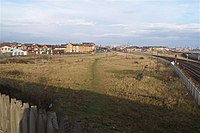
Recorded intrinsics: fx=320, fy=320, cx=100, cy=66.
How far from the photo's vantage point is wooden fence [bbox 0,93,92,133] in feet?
13.9

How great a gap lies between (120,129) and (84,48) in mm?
181994

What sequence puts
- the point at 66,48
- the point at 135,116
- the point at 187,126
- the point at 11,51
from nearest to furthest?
the point at 187,126, the point at 135,116, the point at 11,51, the point at 66,48

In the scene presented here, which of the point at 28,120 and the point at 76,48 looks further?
the point at 76,48

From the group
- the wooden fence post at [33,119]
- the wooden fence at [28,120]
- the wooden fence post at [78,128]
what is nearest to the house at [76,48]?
the wooden fence at [28,120]

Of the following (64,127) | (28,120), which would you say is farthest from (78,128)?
(28,120)

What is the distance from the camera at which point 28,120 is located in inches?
192

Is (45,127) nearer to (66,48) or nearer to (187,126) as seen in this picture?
(187,126)

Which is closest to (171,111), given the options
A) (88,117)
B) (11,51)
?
(88,117)

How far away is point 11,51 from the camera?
405ft

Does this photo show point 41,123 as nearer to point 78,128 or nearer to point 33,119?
point 33,119

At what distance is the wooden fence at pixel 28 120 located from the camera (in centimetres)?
424

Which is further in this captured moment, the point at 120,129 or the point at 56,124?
the point at 120,129

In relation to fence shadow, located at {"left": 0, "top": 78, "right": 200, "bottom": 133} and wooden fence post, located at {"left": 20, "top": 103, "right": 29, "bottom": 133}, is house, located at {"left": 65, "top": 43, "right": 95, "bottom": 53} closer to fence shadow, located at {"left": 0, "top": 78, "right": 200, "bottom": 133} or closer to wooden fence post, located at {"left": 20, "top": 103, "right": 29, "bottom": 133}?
fence shadow, located at {"left": 0, "top": 78, "right": 200, "bottom": 133}

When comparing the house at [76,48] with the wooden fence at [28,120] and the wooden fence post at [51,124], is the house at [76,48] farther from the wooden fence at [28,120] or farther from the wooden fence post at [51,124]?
the wooden fence post at [51,124]
